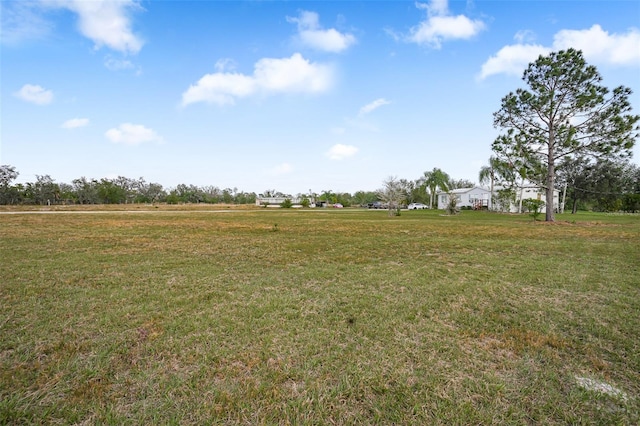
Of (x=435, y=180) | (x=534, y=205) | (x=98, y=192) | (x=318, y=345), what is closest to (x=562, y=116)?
(x=534, y=205)

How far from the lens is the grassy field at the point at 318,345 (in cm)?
224

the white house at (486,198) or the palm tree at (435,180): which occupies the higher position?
the palm tree at (435,180)

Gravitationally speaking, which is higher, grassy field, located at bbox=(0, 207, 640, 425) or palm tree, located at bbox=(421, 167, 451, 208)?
palm tree, located at bbox=(421, 167, 451, 208)

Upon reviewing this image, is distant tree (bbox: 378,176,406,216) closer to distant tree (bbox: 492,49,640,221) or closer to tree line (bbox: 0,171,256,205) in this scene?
distant tree (bbox: 492,49,640,221)

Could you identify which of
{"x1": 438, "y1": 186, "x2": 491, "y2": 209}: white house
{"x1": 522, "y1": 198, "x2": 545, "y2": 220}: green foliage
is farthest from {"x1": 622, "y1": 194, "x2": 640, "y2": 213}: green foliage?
{"x1": 438, "y1": 186, "x2": 491, "y2": 209}: white house

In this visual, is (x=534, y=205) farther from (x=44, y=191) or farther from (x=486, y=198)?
(x=44, y=191)

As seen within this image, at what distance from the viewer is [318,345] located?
318 cm

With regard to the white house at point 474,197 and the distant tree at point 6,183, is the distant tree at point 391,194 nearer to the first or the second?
the white house at point 474,197

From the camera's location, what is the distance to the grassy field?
224 cm

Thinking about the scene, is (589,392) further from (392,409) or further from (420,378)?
(392,409)

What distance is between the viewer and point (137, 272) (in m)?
6.22

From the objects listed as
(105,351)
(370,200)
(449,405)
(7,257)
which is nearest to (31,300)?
(105,351)

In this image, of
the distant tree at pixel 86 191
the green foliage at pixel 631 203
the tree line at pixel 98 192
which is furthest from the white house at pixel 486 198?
the distant tree at pixel 86 191

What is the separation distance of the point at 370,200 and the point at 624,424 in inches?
→ 3319
